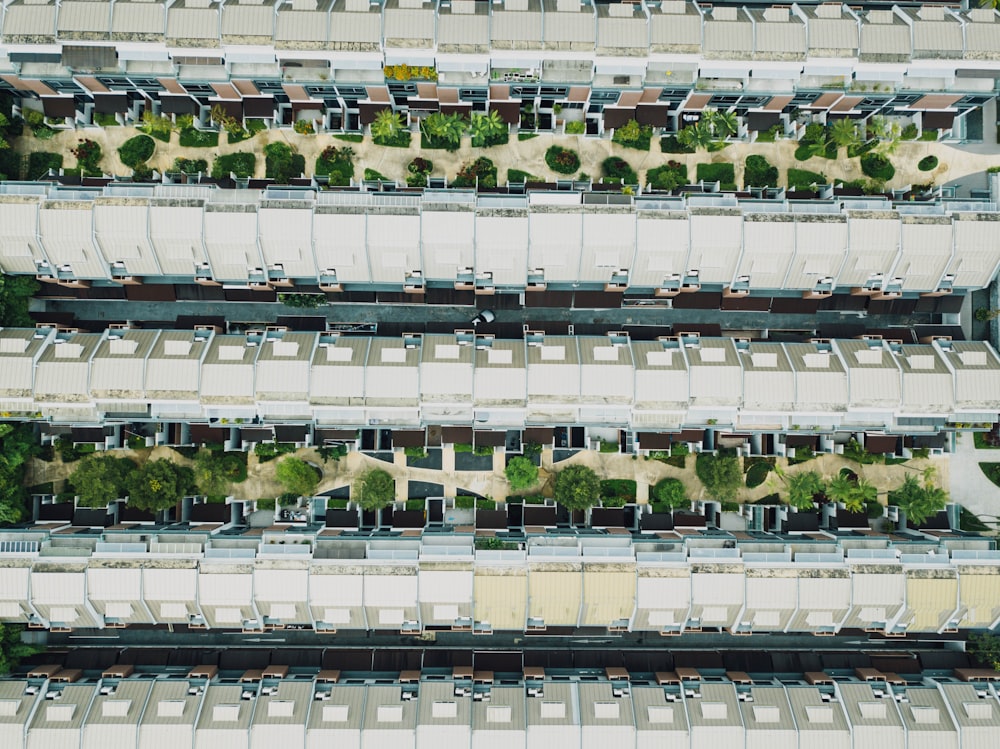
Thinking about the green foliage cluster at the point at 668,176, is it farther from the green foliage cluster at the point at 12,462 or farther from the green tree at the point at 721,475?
the green foliage cluster at the point at 12,462

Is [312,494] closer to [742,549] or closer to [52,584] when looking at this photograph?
[52,584]

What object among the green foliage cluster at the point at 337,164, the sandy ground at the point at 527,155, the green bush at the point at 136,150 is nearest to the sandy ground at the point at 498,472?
the green foliage cluster at the point at 337,164

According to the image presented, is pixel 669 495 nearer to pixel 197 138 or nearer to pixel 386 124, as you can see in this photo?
pixel 386 124

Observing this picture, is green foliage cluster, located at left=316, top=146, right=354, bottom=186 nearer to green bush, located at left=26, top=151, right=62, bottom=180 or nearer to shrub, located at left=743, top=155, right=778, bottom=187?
green bush, located at left=26, top=151, right=62, bottom=180

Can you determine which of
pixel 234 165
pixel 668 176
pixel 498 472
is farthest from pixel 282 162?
pixel 668 176

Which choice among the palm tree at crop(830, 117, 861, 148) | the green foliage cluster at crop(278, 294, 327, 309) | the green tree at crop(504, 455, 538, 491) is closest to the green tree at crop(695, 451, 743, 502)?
the green tree at crop(504, 455, 538, 491)

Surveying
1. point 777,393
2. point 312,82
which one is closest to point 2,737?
point 312,82
